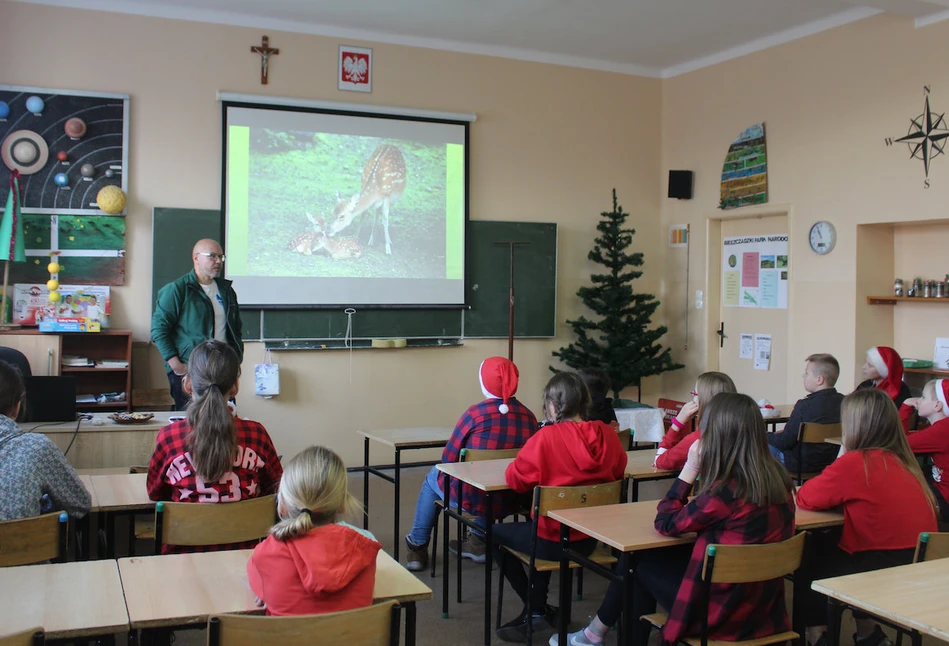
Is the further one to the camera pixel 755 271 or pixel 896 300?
pixel 755 271

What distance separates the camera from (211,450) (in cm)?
266

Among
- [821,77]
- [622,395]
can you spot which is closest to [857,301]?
[821,77]

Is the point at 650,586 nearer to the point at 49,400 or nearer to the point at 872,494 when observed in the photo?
the point at 872,494

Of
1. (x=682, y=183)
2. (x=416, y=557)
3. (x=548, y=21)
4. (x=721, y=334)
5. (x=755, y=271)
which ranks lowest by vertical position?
(x=416, y=557)

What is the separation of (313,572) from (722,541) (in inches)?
49.1

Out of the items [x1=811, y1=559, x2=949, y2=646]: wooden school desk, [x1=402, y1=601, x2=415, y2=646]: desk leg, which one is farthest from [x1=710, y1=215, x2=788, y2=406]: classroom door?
[x1=402, y1=601, x2=415, y2=646]: desk leg

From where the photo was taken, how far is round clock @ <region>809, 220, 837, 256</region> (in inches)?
250

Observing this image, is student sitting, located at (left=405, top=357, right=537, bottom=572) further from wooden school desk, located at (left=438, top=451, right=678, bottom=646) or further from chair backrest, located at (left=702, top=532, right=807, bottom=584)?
chair backrest, located at (left=702, top=532, right=807, bottom=584)

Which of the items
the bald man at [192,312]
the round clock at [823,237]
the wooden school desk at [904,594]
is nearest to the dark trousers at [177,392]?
the bald man at [192,312]

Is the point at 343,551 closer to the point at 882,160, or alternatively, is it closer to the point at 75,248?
the point at 75,248

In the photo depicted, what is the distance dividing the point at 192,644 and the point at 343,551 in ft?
5.90

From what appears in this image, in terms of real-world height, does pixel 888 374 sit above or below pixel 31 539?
above

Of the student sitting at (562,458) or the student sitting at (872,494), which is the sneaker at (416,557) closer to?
the student sitting at (562,458)

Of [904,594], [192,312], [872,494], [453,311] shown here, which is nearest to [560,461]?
[872,494]
